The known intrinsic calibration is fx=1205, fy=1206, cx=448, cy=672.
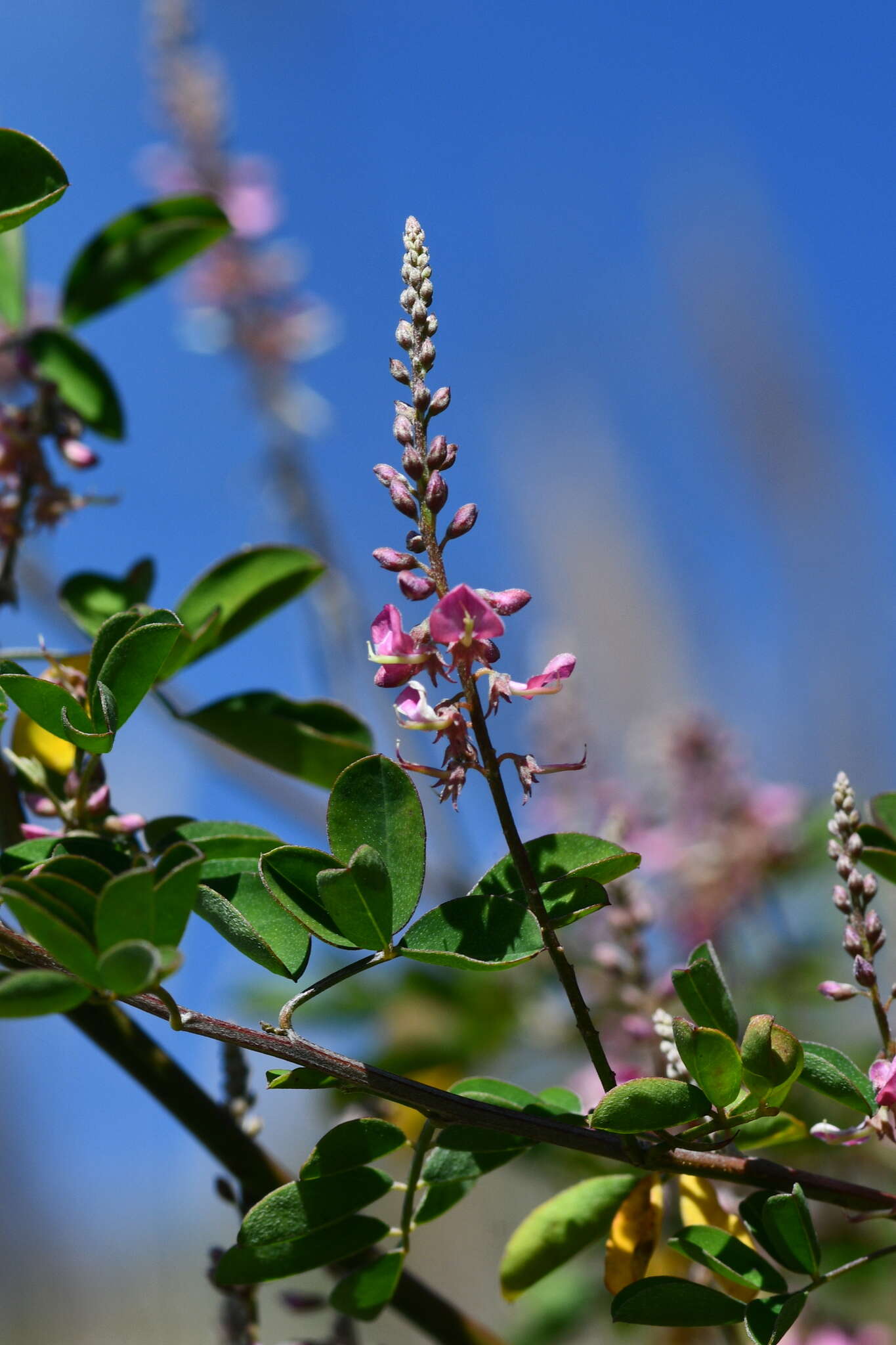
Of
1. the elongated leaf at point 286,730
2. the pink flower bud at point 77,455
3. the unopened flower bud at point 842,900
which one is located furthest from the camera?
the pink flower bud at point 77,455

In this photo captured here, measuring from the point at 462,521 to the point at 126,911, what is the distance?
0.90 feet

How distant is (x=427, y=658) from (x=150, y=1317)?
3.35 meters

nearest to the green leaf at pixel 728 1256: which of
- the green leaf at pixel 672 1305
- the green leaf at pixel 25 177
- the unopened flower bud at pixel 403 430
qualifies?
the green leaf at pixel 672 1305

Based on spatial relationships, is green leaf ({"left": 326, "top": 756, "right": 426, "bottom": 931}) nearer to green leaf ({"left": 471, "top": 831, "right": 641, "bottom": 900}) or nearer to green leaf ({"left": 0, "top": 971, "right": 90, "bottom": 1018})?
green leaf ({"left": 471, "top": 831, "right": 641, "bottom": 900})

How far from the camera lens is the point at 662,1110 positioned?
60cm

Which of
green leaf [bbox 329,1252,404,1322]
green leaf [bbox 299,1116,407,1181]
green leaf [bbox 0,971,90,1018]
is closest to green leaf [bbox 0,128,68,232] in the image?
green leaf [bbox 0,971,90,1018]

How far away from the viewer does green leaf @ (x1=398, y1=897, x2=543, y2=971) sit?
61 centimetres

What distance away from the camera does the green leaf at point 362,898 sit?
0.60m

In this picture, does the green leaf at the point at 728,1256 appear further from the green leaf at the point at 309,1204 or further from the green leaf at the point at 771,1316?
the green leaf at the point at 309,1204

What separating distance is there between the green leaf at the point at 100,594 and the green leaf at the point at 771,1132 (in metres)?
0.66

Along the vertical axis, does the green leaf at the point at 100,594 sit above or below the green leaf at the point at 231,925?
above

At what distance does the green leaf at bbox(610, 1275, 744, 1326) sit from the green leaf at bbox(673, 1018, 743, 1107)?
4.5 inches

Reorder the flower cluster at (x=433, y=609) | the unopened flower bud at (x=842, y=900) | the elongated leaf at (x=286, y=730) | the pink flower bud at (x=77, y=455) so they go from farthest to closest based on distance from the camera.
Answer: the pink flower bud at (x=77, y=455)
the elongated leaf at (x=286, y=730)
the unopened flower bud at (x=842, y=900)
the flower cluster at (x=433, y=609)

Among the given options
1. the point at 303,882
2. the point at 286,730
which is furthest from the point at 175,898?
the point at 286,730
